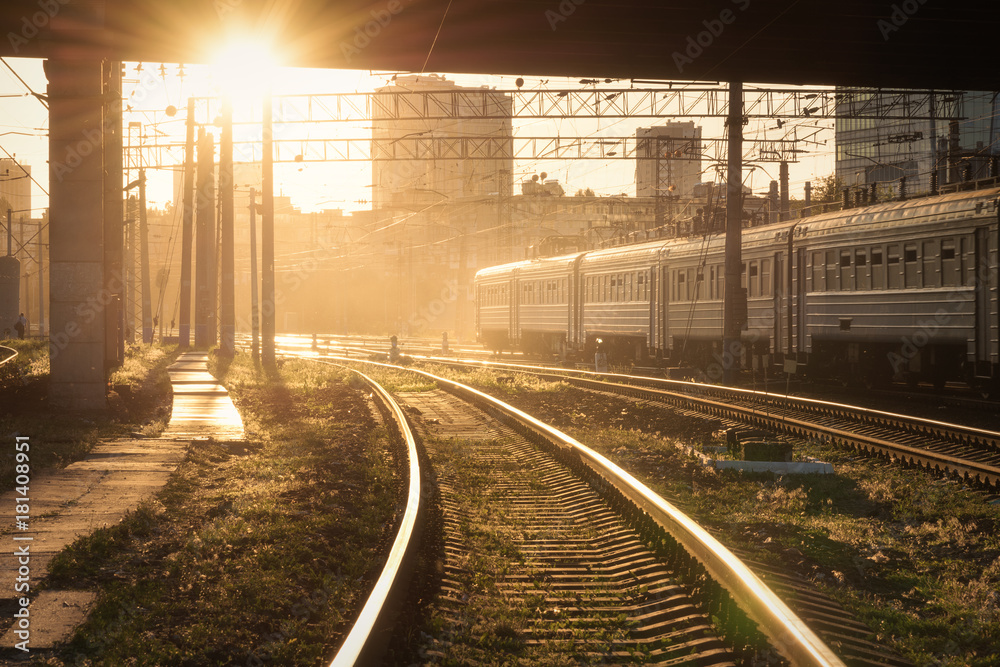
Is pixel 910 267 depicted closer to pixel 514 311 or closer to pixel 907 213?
pixel 907 213

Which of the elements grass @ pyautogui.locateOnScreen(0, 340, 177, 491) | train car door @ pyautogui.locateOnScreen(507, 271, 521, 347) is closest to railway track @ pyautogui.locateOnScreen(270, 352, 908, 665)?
grass @ pyautogui.locateOnScreen(0, 340, 177, 491)

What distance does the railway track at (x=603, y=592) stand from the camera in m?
4.57

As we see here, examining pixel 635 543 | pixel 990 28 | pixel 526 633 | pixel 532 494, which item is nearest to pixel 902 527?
pixel 635 543

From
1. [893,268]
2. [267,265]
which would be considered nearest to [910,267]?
[893,268]

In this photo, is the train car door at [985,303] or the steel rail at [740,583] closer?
the steel rail at [740,583]

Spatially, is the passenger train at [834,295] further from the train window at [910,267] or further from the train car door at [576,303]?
the train car door at [576,303]

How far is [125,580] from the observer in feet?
19.1

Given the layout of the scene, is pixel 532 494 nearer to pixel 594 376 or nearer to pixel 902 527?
pixel 902 527

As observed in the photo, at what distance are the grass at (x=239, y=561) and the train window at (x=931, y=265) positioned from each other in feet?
35.6

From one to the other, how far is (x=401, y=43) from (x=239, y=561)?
12.0 m

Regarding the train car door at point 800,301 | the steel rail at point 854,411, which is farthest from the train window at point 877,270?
the steel rail at point 854,411

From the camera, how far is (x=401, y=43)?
1634cm

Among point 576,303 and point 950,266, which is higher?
point 950,266

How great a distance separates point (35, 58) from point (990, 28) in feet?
51.9
